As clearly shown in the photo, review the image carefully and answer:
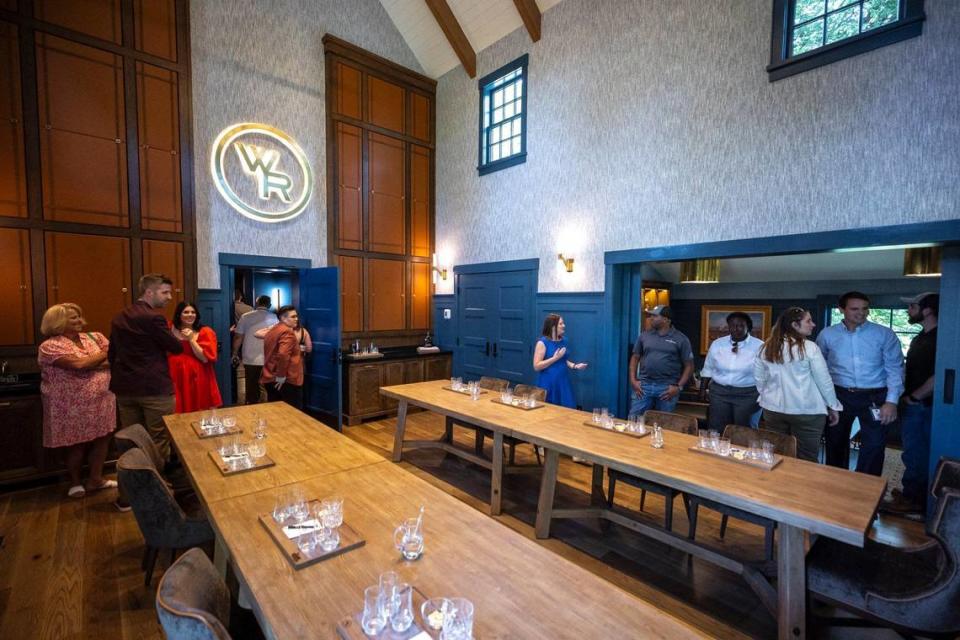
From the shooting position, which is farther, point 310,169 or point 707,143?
point 310,169

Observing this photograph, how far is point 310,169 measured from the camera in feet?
20.5

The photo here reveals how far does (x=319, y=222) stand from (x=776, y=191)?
18.4ft

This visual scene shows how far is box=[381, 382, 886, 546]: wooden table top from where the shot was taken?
183 cm

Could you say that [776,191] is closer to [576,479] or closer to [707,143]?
[707,143]

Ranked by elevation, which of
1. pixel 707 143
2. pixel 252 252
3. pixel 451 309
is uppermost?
pixel 707 143

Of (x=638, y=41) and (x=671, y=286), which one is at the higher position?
(x=638, y=41)

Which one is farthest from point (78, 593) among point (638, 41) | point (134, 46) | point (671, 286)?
point (671, 286)

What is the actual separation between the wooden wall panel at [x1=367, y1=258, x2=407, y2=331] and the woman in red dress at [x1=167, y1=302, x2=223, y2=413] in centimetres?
278

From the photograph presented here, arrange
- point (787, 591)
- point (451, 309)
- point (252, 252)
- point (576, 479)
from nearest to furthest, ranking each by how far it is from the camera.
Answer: point (787, 591) → point (576, 479) → point (252, 252) → point (451, 309)

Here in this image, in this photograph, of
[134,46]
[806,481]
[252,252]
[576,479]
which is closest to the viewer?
[806,481]

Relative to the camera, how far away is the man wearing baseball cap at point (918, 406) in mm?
3527

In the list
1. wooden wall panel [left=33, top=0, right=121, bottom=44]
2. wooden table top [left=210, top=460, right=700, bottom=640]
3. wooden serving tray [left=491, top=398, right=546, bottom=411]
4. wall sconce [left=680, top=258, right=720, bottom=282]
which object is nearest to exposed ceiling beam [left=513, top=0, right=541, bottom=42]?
wall sconce [left=680, top=258, right=720, bottom=282]

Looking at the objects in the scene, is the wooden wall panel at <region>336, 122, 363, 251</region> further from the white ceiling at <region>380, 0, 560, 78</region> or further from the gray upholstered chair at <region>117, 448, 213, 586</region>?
the gray upholstered chair at <region>117, 448, 213, 586</region>

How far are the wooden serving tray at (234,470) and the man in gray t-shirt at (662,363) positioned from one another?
3376 mm
